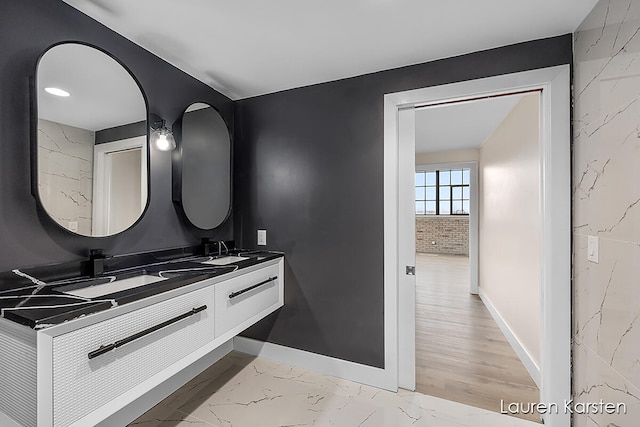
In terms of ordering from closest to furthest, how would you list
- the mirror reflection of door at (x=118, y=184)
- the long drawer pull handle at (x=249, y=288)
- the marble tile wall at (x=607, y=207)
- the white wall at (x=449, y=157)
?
the marble tile wall at (x=607, y=207)
the mirror reflection of door at (x=118, y=184)
the long drawer pull handle at (x=249, y=288)
the white wall at (x=449, y=157)

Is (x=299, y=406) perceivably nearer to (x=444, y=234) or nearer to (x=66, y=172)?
(x=66, y=172)

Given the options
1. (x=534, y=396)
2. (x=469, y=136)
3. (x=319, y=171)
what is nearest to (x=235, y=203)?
(x=319, y=171)

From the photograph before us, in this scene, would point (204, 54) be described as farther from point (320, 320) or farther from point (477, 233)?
point (477, 233)

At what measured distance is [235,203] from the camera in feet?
8.76

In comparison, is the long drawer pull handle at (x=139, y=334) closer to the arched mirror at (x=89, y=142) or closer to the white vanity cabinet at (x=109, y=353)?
the white vanity cabinet at (x=109, y=353)

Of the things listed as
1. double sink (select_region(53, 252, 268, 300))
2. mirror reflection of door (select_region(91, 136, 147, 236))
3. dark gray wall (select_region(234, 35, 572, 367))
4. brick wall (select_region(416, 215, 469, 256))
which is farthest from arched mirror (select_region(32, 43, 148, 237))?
brick wall (select_region(416, 215, 469, 256))

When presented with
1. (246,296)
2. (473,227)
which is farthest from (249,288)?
(473,227)

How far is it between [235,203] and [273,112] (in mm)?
882

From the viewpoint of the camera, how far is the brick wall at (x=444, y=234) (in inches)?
345

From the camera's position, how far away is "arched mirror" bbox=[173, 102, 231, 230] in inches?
83.3

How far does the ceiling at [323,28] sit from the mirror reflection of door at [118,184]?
66cm

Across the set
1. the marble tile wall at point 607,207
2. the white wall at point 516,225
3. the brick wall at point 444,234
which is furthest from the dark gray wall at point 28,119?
the brick wall at point 444,234

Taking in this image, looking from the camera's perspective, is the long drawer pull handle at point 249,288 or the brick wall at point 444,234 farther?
the brick wall at point 444,234

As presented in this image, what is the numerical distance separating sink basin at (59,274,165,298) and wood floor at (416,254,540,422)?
77.6 inches
